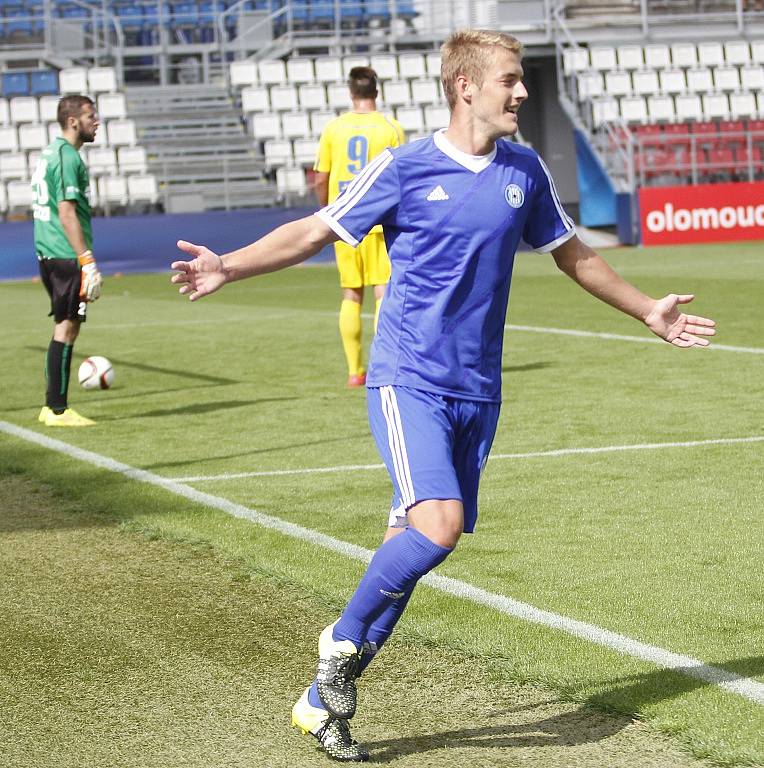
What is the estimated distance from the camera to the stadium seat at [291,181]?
95.0ft

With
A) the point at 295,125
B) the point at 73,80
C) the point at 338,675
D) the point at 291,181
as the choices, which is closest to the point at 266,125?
the point at 295,125

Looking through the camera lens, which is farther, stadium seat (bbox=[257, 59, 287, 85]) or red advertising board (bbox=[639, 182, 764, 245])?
stadium seat (bbox=[257, 59, 287, 85])

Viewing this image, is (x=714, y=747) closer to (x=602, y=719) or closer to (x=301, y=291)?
(x=602, y=719)

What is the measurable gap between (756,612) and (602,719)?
1100 millimetres

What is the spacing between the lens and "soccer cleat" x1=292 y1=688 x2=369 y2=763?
3.51 metres

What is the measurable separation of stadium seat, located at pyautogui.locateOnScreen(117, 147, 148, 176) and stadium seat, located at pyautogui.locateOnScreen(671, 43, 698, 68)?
12.7 metres

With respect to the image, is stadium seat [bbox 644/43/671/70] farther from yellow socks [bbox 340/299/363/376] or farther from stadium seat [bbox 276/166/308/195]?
yellow socks [bbox 340/299/363/376]

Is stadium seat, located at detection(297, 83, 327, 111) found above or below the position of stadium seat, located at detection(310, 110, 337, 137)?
above

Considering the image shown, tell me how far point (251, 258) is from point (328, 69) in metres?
29.2

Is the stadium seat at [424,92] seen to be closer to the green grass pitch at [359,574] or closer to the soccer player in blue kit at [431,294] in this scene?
the green grass pitch at [359,574]

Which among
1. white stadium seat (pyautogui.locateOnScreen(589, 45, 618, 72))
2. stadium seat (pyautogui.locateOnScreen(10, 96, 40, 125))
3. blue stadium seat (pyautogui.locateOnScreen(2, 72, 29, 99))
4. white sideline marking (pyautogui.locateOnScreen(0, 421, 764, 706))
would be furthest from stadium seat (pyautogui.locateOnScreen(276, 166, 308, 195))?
white sideline marking (pyautogui.locateOnScreen(0, 421, 764, 706))

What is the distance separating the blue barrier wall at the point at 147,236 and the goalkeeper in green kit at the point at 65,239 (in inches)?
640

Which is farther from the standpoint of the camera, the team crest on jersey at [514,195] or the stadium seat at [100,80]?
the stadium seat at [100,80]

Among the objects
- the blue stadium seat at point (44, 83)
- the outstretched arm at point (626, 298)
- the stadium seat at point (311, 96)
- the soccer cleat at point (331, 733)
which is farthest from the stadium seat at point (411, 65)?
the soccer cleat at point (331, 733)
